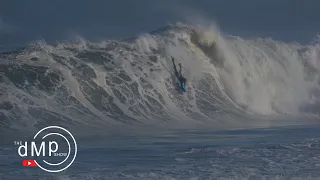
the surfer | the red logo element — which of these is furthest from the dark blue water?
the surfer

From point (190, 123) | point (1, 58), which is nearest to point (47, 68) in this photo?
point (1, 58)

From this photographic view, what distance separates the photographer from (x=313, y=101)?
27.2 metres

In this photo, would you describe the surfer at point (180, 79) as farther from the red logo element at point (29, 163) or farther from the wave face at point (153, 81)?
the red logo element at point (29, 163)

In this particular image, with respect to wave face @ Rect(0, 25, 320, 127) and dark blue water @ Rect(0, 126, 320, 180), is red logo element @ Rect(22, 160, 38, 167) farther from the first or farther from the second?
wave face @ Rect(0, 25, 320, 127)

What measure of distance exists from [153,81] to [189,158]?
33.7ft

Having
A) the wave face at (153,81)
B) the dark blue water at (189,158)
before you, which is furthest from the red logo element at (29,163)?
the wave face at (153,81)

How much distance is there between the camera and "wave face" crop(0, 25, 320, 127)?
1958cm

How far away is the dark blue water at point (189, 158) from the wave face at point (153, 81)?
150 inches

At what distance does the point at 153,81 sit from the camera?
22.8 meters

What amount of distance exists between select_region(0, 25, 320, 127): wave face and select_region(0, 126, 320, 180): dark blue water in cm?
382

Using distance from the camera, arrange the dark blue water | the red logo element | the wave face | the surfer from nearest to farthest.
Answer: the dark blue water < the red logo element < the wave face < the surfer

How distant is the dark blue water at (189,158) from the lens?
1108cm

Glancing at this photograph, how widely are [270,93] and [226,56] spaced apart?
2.33m

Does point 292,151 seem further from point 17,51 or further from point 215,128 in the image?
point 17,51
